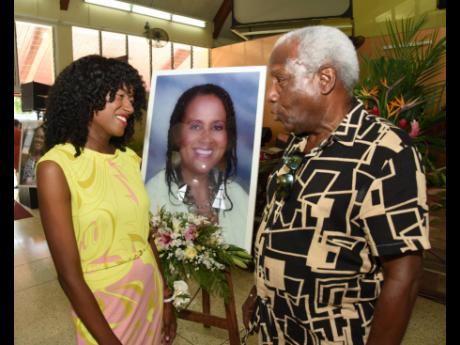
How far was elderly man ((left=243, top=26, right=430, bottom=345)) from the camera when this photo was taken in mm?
800

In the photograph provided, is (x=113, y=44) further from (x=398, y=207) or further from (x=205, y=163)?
(x=398, y=207)

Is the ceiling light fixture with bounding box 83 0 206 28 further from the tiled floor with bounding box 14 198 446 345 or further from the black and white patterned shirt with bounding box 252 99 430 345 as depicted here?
the black and white patterned shirt with bounding box 252 99 430 345

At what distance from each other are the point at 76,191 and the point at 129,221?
0.22 meters

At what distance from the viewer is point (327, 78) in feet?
3.04

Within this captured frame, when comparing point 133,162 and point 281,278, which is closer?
point 281,278

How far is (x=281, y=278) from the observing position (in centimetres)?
98

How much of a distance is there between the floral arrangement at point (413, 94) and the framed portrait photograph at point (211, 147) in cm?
112

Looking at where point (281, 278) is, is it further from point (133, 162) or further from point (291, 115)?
point (133, 162)

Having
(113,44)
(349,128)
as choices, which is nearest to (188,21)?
(113,44)

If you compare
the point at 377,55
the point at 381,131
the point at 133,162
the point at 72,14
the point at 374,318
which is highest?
the point at 72,14

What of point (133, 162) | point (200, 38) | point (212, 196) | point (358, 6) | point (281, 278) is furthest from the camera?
point (200, 38)

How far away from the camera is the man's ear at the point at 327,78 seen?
92 centimetres
